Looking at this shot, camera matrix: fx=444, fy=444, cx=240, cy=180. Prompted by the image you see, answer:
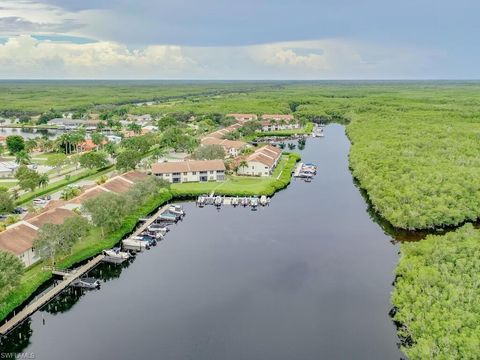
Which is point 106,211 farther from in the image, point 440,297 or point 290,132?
point 290,132

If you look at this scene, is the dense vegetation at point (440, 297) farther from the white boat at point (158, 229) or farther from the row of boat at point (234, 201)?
the white boat at point (158, 229)

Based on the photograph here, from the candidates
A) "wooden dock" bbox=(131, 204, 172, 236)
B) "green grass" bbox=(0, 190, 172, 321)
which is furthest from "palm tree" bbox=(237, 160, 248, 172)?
"green grass" bbox=(0, 190, 172, 321)

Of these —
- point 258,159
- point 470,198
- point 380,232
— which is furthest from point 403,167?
point 258,159

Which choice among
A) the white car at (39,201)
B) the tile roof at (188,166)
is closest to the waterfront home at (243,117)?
the tile roof at (188,166)

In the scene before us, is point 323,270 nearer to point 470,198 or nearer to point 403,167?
point 470,198

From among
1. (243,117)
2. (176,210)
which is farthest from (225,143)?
(243,117)
